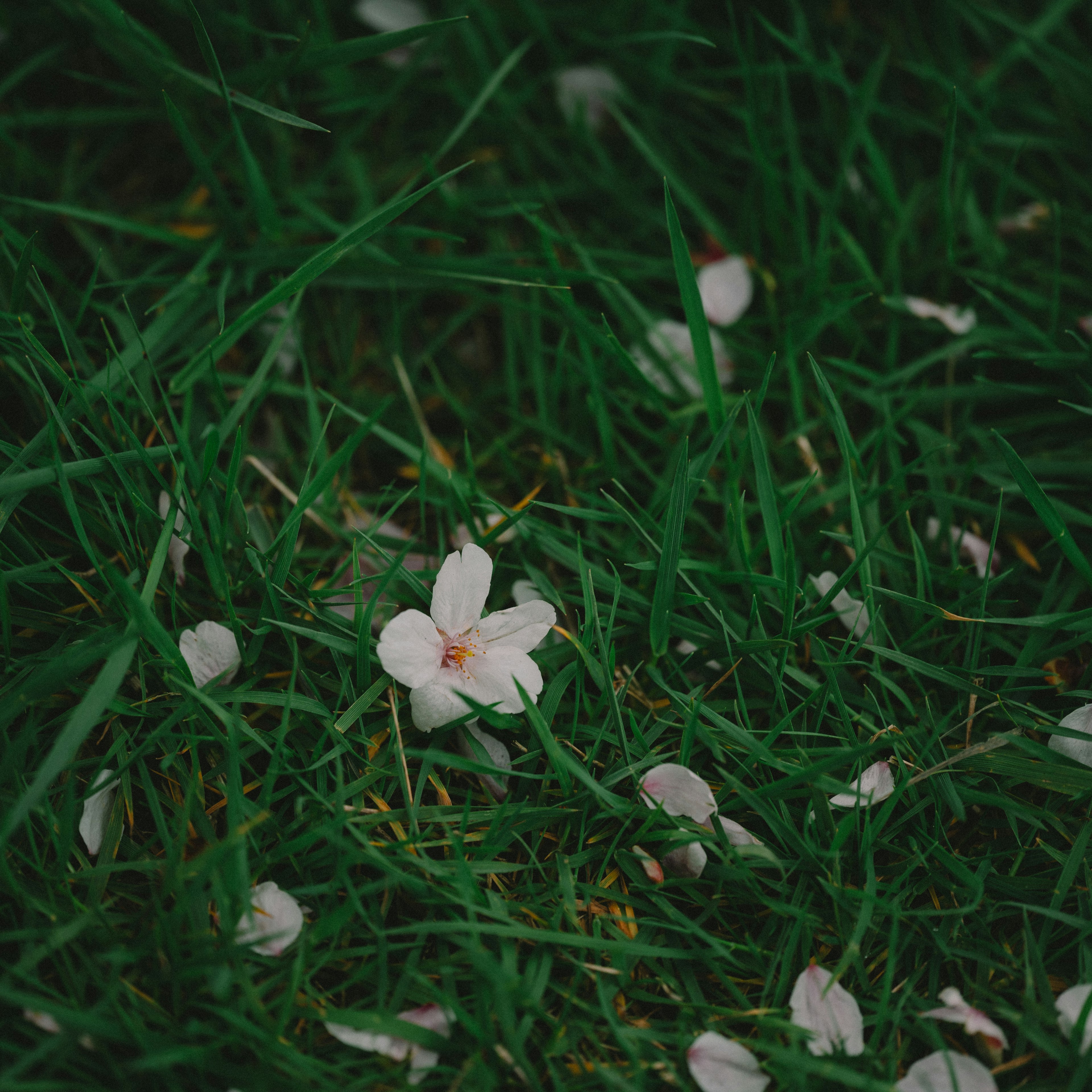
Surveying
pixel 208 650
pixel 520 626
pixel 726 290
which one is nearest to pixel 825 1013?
pixel 520 626

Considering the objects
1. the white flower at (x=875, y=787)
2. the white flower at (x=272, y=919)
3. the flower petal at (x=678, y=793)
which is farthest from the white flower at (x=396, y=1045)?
the white flower at (x=875, y=787)

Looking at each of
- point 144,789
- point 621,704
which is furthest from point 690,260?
point 144,789

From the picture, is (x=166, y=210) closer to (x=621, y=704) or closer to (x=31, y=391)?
(x=31, y=391)

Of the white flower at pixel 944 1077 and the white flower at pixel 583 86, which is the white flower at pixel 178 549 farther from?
the white flower at pixel 944 1077

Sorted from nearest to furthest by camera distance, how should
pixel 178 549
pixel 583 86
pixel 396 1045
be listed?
pixel 396 1045
pixel 178 549
pixel 583 86

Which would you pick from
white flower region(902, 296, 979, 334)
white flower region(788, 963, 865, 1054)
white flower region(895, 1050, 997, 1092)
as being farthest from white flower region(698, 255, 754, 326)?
white flower region(895, 1050, 997, 1092)

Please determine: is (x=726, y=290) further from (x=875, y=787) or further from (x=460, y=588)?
(x=875, y=787)

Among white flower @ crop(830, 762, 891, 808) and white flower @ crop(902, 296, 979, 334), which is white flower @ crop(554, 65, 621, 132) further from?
white flower @ crop(830, 762, 891, 808)
